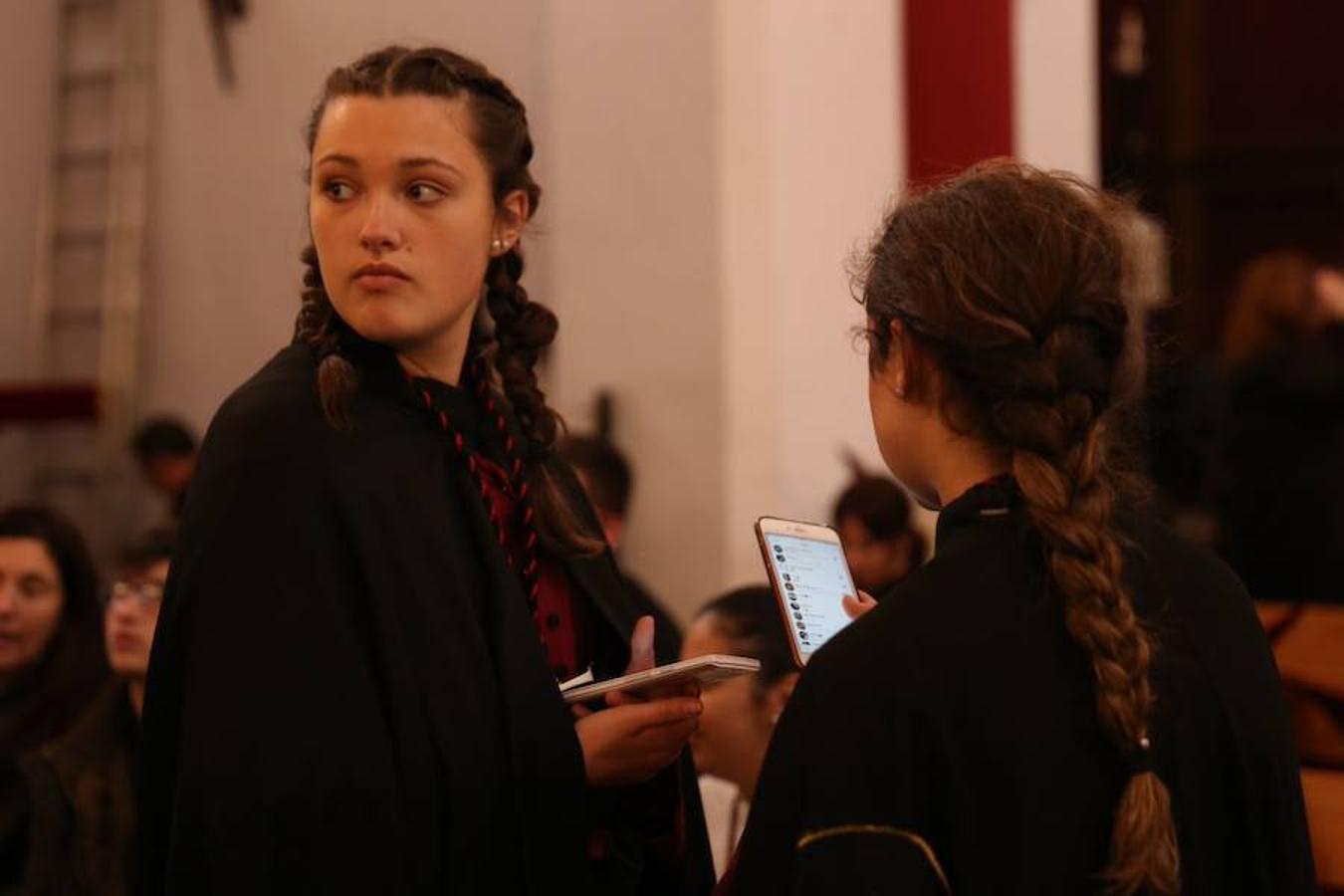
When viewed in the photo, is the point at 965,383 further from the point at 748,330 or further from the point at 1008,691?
the point at 748,330

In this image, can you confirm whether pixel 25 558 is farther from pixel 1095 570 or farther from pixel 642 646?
pixel 1095 570

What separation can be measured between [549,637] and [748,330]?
263 cm

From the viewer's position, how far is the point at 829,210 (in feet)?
16.9

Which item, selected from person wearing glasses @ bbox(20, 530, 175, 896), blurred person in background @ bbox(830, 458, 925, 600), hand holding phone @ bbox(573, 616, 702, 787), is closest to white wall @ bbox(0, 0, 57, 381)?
blurred person in background @ bbox(830, 458, 925, 600)

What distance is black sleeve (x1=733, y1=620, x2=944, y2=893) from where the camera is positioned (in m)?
1.76

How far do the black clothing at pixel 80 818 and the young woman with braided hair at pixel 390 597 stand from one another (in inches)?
38.6

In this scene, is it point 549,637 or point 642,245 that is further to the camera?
point 642,245

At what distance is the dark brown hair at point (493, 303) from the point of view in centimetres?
237

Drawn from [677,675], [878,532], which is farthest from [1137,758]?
[878,532]

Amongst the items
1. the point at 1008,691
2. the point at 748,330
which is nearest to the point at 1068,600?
the point at 1008,691

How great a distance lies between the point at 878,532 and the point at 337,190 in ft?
7.16

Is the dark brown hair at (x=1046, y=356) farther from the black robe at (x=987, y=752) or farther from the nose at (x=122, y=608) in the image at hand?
the nose at (x=122, y=608)

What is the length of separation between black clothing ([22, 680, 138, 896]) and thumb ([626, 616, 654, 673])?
1104mm

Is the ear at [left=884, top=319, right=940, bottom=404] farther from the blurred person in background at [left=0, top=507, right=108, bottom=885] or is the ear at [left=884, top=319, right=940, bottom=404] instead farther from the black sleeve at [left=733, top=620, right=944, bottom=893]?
the blurred person in background at [left=0, top=507, right=108, bottom=885]
